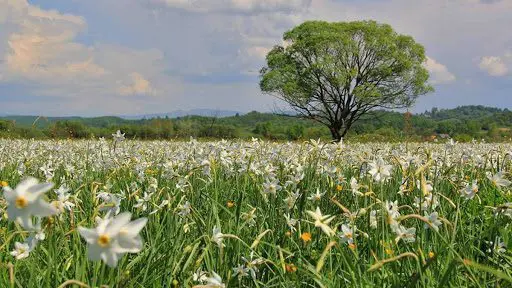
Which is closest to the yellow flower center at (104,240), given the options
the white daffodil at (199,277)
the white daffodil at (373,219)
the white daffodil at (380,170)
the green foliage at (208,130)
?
the white daffodil at (199,277)

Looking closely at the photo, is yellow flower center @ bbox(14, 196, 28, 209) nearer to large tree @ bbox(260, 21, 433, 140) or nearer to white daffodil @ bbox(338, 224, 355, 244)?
white daffodil @ bbox(338, 224, 355, 244)

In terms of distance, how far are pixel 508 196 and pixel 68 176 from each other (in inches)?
217

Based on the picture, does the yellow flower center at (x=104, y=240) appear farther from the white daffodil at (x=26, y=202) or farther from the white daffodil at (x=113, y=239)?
the white daffodil at (x=26, y=202)

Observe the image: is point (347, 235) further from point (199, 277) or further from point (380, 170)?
point (199, 277)

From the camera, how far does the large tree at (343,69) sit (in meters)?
48.3

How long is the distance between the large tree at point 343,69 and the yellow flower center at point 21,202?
45.9 meters

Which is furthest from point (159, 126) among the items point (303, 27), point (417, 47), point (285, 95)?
point (417, 47)

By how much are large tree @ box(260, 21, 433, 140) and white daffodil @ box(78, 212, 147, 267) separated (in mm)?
45916

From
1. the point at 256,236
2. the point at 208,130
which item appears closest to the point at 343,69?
the point at 208,130

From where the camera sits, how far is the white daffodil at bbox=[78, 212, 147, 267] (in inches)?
68.3

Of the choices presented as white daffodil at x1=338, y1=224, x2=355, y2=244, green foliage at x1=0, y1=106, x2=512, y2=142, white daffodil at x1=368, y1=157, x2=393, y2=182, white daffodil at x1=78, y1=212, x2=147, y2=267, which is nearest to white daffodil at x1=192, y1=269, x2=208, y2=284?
white daffodil at x1=338, y1=224, x2=355, y2=244

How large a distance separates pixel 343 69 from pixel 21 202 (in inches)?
1889

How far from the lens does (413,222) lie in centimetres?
463

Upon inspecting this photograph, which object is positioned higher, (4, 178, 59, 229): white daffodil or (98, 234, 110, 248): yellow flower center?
(4, 178, 59, 229): white daffodil
